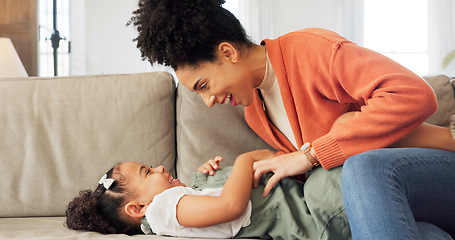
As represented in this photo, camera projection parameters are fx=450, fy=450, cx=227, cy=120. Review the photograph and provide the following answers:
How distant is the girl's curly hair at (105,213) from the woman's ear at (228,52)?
0.46m

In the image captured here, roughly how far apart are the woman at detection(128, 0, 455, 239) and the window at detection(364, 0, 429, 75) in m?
4.90

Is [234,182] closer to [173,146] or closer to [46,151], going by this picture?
[173,146]

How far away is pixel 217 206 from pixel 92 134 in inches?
27.5

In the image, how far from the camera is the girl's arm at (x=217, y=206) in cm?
109

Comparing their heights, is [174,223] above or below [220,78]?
below

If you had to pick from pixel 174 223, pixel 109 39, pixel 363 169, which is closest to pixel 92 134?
pixel 174 223

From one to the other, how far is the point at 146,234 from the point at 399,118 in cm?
72

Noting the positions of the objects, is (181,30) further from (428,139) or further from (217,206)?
(428,139)

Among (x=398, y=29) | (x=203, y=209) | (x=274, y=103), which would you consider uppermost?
(x=398, y=29)

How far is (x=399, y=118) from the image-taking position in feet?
3.36

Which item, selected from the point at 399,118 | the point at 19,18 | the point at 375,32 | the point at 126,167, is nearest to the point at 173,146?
the point at 126,167

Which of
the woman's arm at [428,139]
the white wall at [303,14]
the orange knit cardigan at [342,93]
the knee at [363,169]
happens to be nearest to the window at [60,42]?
the white wall at [303,14]

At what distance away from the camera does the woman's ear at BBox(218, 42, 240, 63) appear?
1.19m

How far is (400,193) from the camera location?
2.67 ft
